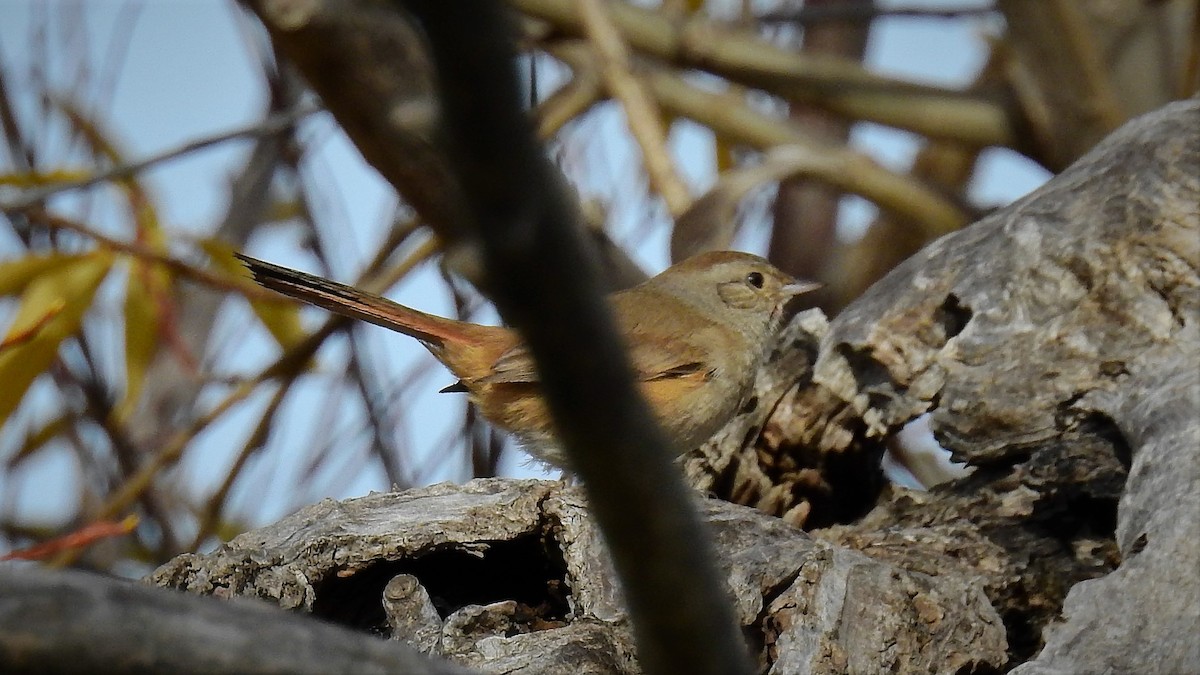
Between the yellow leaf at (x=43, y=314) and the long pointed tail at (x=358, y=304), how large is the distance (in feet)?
1.54

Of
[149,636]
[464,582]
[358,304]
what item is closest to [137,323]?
[358,304]

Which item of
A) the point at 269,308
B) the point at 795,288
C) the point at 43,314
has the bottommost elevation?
the point at 43,314

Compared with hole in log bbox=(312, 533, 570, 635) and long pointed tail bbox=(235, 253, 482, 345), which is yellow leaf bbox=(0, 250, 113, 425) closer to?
long pointed tail bbox=(235, 253, 482, 345)

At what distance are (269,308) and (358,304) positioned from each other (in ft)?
2.87

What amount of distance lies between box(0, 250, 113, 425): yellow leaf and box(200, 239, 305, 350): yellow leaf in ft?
1.33

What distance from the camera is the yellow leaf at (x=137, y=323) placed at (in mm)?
3557

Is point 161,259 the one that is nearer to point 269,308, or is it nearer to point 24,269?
point 24,269

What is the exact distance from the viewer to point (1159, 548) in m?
2.14

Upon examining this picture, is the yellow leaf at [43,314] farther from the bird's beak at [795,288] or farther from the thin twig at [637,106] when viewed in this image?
the bird's beak at [795,288]

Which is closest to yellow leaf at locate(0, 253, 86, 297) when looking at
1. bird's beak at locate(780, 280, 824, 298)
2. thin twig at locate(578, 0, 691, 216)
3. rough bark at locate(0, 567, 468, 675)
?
thin twig at locate(578, 0, 691, 216)

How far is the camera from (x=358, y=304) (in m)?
3.21

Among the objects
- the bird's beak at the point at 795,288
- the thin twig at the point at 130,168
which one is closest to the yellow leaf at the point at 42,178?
the thin twig at the point at 130,168

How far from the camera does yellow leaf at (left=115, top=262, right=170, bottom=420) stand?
11.7 feet

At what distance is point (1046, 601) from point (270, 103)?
11.6 feet
